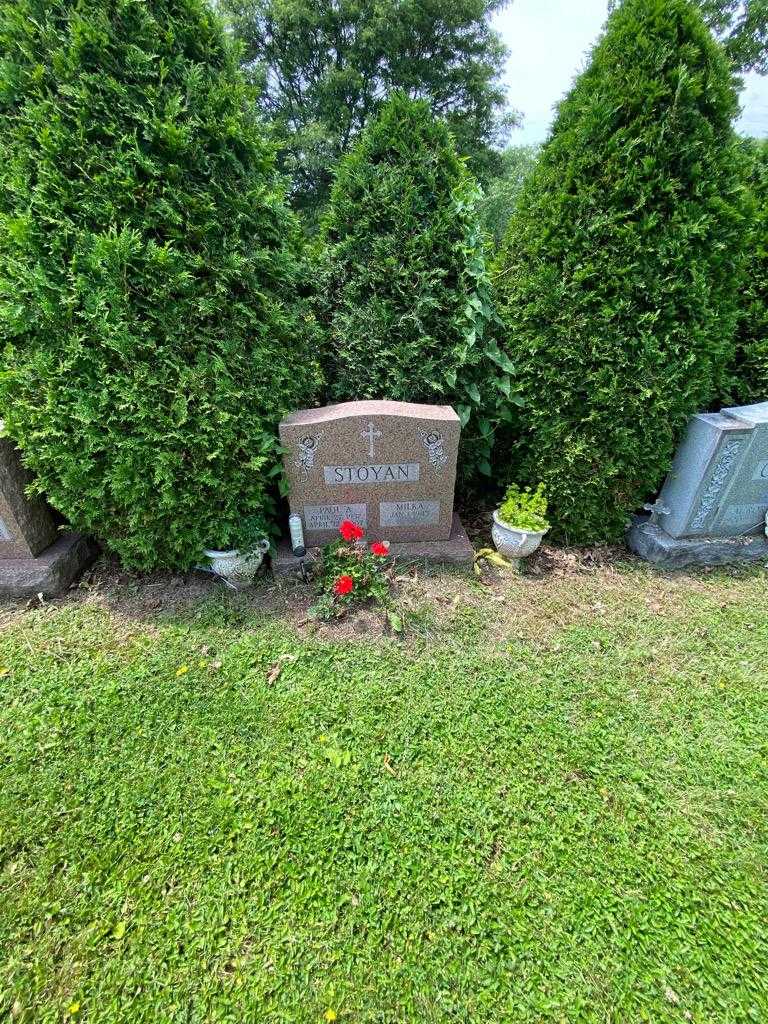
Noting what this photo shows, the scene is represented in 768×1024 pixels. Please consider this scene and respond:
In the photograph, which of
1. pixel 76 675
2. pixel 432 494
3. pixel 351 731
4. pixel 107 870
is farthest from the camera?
pixel 432 494

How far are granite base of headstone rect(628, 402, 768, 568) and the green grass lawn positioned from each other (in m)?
0.70

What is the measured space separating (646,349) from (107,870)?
4059 millimetres

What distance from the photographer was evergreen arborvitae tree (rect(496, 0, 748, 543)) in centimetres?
290

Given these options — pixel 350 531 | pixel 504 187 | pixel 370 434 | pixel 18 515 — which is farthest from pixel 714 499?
pixel 504 187

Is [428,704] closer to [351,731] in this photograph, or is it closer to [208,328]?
[351,731]

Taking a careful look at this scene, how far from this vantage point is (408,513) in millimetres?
→ 3715

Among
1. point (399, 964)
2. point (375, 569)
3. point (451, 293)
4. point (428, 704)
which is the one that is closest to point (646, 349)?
point (451, 293)

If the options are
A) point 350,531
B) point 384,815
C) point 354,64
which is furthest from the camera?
point 354,64

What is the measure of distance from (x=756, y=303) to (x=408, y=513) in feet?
10.2

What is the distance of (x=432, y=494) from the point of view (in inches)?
144

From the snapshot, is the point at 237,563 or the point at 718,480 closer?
the point at 237,563

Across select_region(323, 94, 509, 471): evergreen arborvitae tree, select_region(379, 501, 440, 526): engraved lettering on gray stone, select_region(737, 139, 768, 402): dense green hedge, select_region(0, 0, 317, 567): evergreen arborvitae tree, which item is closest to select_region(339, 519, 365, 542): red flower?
select_region(379, 501, 440, 526): engraved lettering on gray stone

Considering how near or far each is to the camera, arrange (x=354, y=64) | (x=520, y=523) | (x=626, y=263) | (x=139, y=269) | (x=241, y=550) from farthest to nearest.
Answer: (x=354, y=64)
(x=520, y=523)
(x=241, y=550)
(x=626, y=263)
(x=139, y=269)

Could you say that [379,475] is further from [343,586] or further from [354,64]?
[354,64]
